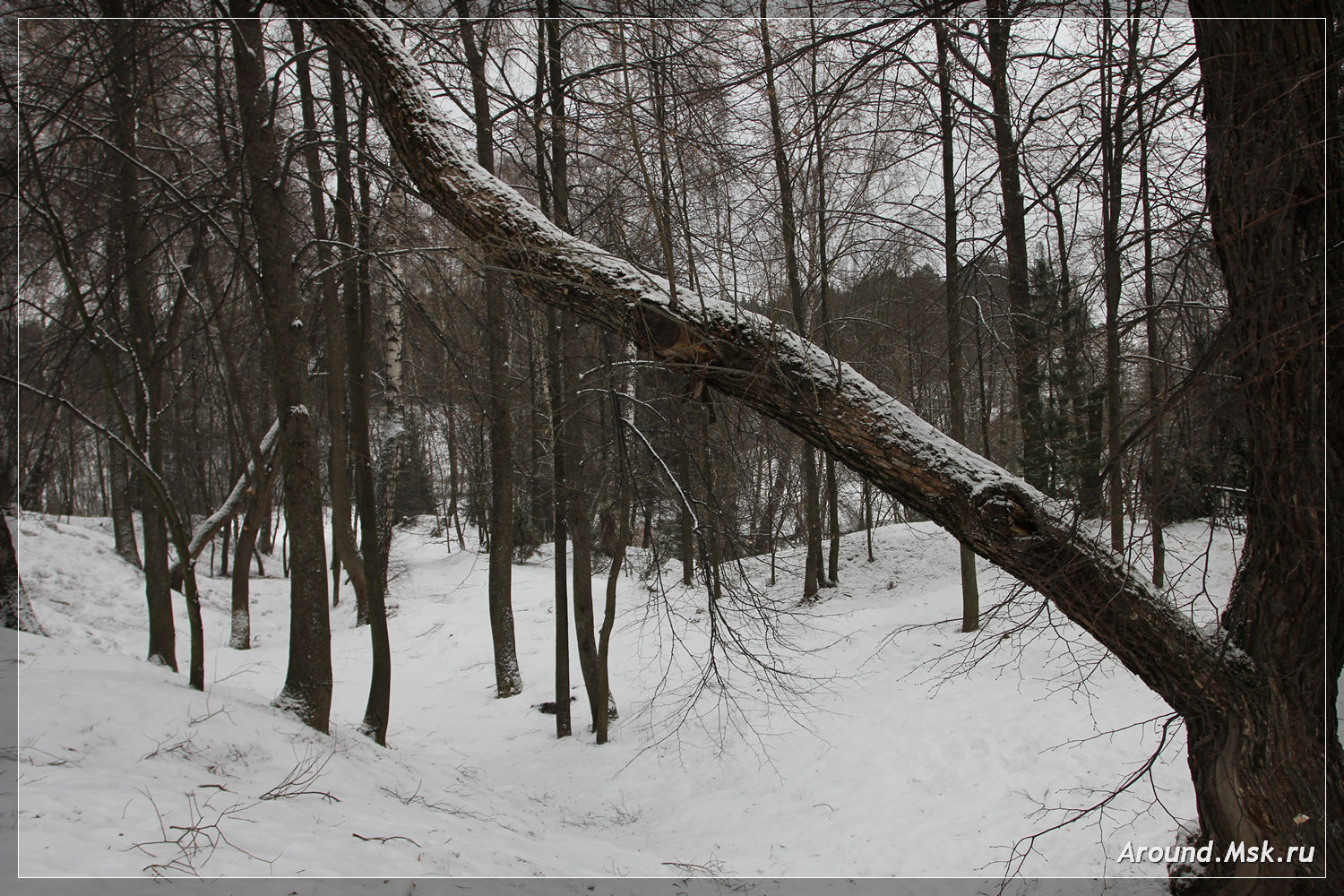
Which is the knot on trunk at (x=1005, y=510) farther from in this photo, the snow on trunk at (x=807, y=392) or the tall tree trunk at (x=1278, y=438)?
the tall tree trunk at (x=1278, y=438)

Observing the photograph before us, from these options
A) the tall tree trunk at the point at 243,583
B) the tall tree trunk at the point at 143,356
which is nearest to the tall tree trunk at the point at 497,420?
the tall tree trunk at the point at 143,356

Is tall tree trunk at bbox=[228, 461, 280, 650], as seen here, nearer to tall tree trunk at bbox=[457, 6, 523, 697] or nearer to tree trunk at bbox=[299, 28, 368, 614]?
tree trunk at bbox=[299, 28, 368, 614]

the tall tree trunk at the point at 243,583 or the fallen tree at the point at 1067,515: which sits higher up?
the fallen tree at the point at 1067,515

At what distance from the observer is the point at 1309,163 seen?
254 centimetres

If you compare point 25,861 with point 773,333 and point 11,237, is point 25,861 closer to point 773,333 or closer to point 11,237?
point 773,333

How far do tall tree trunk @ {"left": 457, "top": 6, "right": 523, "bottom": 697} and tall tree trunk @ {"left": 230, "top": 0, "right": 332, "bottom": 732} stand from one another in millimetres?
1523

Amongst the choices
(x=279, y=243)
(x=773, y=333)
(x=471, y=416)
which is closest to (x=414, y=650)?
(x=471, y=416)

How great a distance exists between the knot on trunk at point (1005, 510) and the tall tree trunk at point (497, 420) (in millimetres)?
4274

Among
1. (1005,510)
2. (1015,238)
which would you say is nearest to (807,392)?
(1005,510)

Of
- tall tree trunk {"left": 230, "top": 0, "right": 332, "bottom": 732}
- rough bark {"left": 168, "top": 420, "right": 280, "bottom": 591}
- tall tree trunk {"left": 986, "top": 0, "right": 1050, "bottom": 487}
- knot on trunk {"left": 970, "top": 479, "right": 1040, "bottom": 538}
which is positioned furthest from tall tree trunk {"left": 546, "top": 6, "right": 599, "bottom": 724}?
knot on trunk {"left": 970, "top": 479, "right": 1040, "bottom": 538}

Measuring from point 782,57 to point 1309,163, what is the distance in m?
2.20

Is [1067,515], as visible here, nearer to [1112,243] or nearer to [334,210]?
[1112,243]

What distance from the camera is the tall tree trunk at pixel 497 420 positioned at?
7.02m

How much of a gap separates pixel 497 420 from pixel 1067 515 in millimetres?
6265
